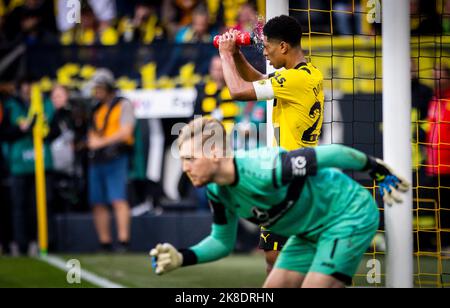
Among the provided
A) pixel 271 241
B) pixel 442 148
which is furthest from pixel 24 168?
pixel 271 241

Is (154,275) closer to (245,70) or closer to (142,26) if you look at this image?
(245,70)

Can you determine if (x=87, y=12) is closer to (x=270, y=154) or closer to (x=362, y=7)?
(x=362, y=7)

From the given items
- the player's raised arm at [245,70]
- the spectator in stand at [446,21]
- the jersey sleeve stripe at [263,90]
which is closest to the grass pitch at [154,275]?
the player's raised arm at [245,70]

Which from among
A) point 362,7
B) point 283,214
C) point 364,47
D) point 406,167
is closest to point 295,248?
point 283,214

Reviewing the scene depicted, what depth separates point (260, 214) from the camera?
224 inches

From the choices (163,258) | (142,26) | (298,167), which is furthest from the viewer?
(142,26)

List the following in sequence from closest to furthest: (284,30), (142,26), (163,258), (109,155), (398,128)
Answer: (163,258) < (398,128) < (284,30) < (109,155) < (142,26)

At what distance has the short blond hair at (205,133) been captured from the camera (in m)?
5.41

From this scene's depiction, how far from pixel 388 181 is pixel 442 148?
4637 millimetres

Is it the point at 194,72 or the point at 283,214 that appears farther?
the point at 194,72

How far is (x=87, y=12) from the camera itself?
14.5 m

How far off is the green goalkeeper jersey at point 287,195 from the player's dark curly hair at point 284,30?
4.34 feet

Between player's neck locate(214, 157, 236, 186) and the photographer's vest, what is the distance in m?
7.16
